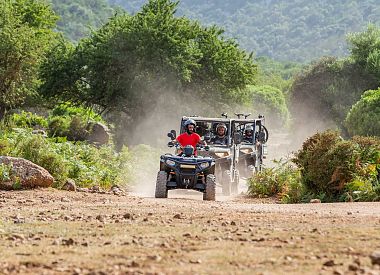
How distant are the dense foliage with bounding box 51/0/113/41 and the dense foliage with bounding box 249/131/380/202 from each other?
511 feet

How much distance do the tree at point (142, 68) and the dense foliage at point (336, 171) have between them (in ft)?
88.7

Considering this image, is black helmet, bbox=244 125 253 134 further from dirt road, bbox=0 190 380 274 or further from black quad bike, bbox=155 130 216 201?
dirt road, bbox=0 190 380 274

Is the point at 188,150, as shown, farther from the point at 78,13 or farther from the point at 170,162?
the point at 78,13

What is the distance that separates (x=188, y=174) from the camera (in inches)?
699

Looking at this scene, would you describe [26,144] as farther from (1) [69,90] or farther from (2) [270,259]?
(1) [69,90]

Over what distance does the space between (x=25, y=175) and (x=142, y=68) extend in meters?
29.3

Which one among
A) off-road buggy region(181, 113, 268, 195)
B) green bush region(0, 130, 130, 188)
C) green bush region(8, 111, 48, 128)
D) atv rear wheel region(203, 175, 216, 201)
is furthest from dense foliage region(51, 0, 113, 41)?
atv rear wheel region(203, 175, 216, 201)

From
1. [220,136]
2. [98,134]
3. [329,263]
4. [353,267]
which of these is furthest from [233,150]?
[353,267]

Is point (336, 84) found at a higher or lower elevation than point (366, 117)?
higher

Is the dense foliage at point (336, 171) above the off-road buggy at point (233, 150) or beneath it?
beneath

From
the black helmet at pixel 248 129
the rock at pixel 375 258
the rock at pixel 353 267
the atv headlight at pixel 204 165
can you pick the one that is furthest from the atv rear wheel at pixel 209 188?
the rock at pixel 353 267

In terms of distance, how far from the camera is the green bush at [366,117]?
43.7 m

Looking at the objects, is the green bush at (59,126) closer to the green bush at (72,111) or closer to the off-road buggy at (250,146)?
the green bush at (72,111)

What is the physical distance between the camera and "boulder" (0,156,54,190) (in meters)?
17.0
